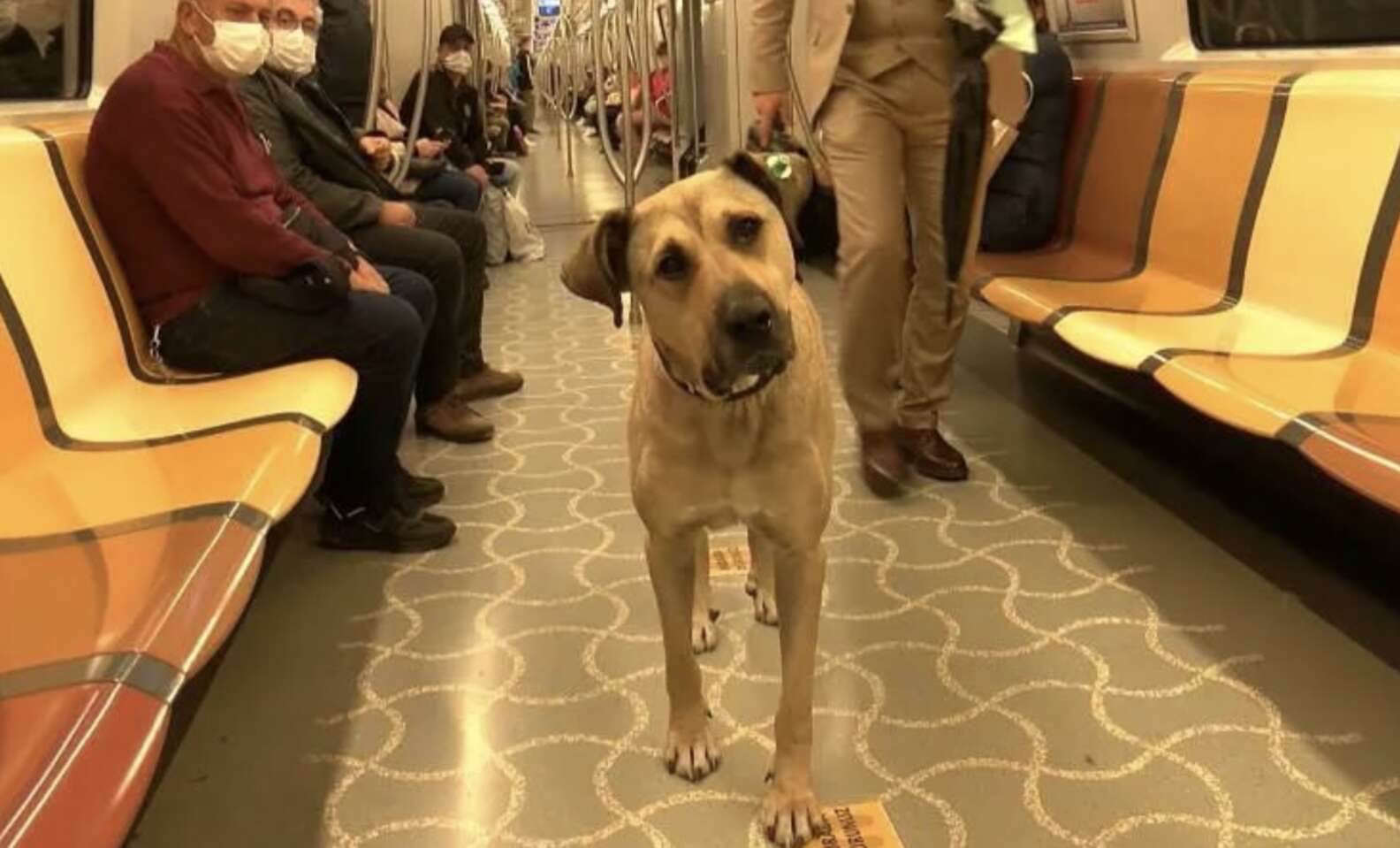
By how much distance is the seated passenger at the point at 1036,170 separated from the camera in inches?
163

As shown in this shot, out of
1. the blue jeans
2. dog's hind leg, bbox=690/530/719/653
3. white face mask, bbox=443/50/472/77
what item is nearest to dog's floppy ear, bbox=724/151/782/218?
dog's hind leg, bbox=690/530/719/653

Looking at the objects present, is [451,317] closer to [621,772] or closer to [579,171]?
[621,772]

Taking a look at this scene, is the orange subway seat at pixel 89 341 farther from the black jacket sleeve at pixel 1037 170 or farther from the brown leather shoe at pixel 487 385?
the black jacket sleeve at pixel 1037 170

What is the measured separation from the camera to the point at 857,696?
7.45 ft

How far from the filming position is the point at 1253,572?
106 inches

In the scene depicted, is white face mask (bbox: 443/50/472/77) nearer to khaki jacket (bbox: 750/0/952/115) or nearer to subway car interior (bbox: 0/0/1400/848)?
subway car interior (bbox: 0/0/1400/848)

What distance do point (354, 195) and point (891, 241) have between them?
159 cm

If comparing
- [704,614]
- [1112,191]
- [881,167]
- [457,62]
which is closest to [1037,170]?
[1112,191]

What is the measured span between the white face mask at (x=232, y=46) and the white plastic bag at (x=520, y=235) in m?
4.68

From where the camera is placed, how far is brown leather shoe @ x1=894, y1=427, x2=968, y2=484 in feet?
11.0

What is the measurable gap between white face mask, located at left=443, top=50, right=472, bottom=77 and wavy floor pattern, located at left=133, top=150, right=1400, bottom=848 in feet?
13.0

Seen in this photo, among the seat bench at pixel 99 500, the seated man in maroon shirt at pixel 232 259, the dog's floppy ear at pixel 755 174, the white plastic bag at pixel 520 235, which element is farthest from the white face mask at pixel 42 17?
the white plastic bag at pixel 520 235

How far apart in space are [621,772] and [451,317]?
203 cm

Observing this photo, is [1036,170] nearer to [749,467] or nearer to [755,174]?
[755,174]
